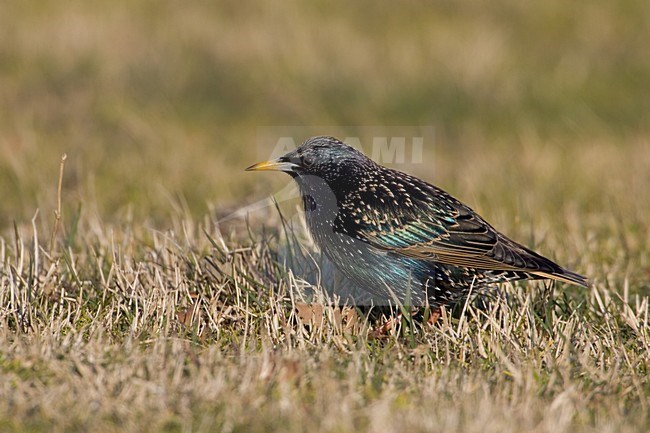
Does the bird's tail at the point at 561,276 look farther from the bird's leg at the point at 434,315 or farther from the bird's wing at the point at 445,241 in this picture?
the bird's leg at the point at 434,315

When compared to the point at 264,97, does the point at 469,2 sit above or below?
above

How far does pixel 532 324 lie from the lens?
4336mm

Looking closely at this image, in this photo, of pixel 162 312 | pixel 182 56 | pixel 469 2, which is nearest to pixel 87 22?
pixel 182 56

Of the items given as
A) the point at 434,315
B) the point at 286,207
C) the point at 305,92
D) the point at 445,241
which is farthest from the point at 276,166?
the point at 305,92

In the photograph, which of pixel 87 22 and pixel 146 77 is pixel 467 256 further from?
pixel 87 22

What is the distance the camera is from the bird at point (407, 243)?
14.8 feet

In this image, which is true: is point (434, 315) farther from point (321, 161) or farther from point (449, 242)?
point (321, 161)

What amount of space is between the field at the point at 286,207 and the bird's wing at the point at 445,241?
8.2 inches

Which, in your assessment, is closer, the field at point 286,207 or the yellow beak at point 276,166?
the field at point 286,207

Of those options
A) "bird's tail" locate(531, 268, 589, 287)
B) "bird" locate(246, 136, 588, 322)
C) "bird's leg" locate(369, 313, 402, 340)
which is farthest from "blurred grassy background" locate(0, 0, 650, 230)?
"bird's leg" locate(369, 313, 402, 340)

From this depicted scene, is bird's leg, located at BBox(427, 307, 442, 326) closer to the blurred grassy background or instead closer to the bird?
the bird

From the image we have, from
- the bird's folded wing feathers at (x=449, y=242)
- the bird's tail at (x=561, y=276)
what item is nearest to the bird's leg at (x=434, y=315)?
the bird's folded wing feathers at (x=449, y=242)

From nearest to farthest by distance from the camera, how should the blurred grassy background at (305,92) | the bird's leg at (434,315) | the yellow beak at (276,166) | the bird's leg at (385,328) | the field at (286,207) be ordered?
the field at (286,207) < the bird's leg at (385,328) < the bird's leg at (434,315) < the yellow beak at (276,166) < the blurred grassy background at (305,92)

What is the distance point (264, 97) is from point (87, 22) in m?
2.54
